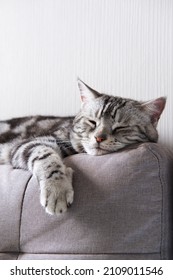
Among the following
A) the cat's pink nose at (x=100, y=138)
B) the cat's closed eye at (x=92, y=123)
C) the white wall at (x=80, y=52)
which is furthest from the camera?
the white wall at (x=80, y=52)

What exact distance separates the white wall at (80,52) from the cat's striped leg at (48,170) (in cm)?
47

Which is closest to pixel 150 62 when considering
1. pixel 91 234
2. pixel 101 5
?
pixel 101 5

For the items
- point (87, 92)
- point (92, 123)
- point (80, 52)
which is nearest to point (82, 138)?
point (92, 123)

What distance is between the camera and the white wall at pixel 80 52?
5.24ft

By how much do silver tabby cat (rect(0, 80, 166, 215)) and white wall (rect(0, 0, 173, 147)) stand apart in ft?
1.00

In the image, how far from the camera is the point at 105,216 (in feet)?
3.16

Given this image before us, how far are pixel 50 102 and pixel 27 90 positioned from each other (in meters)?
0.14

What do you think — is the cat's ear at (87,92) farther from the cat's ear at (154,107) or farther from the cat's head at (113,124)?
the cat's ear at (154,107)

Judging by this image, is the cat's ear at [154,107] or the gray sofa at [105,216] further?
the cat's ear at [154,107]

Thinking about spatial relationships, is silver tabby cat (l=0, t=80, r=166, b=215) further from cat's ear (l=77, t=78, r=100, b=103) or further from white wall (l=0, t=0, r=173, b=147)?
white wall (l=0, t=0, r=173, b=147)

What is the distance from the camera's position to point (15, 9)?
1856 mm

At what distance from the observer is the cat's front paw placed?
0.96 m

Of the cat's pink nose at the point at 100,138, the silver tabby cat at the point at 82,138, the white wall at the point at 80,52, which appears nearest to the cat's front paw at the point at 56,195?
the silver tabby cat at the point at 82,138

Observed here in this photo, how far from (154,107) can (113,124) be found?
162 millimetres
